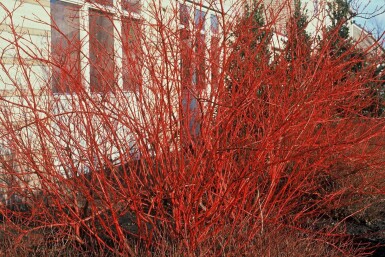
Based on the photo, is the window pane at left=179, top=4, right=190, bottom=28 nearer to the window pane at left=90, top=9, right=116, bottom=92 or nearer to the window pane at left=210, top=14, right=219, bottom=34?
the window pane at left=210, top=14, right=219, bottom=34

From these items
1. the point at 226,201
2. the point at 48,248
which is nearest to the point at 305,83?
the point at 226,201

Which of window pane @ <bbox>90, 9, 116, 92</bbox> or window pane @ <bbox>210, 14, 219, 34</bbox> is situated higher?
window pane @ <bbox>210, 14, 219, 34</bbox>

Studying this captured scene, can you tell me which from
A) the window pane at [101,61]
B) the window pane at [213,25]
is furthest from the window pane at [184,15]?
the window pane at [101,61]

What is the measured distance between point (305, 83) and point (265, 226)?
3.87 feet

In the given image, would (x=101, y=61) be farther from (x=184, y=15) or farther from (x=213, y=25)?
(x=213, y=25)

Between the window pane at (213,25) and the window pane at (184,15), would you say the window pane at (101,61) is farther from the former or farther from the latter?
the window pane at (213,25)

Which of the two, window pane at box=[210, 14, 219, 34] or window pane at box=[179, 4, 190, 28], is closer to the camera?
window pane at box=[179, 4, 190, 28]

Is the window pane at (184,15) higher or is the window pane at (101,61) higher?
the window pane at (184,15)

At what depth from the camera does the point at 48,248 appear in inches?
166

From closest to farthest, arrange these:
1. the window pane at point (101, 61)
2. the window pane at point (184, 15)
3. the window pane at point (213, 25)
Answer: the window pane at point (101, 61)
the window pane at point (184, 15)
the window pane at point (213, 25)

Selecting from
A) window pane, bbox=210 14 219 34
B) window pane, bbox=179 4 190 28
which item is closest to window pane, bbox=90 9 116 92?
window pane, bbox=179 4 190 28

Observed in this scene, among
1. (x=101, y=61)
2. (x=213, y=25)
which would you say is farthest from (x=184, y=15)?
(x=213, y=25)

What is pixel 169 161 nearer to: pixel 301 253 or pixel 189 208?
pixel 189 208

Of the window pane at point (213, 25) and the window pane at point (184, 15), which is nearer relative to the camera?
the window pane at point (184, 15)
